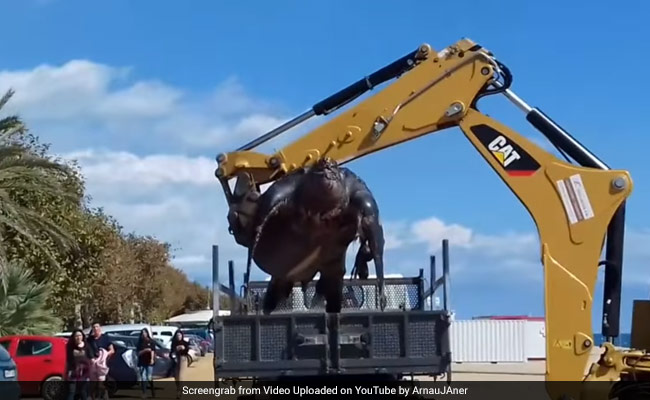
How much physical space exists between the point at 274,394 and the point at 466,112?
10.7ft

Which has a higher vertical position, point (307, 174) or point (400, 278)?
point (307, 174)

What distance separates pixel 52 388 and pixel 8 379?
13.3ft

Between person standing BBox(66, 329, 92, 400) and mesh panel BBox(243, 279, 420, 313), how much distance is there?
7412 millimetres

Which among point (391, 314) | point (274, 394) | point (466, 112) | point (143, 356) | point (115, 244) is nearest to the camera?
point (391, 314)

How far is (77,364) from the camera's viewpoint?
1816cm

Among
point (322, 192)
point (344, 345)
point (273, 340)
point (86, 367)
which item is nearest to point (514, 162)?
point (322, 192)

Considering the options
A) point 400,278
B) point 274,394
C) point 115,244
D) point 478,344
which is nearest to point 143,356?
point 400,278

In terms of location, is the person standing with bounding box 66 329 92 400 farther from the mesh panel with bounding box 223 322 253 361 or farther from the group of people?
the mesh panel with bounding box 223 322 253 361

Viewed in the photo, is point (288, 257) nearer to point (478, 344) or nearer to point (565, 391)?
point (565, 391)

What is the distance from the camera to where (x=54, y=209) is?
32.7 m

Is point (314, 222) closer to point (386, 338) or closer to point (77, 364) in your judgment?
point (386, 338)

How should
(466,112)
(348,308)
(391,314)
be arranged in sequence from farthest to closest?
(348,308)
(466,112)
(391,314)

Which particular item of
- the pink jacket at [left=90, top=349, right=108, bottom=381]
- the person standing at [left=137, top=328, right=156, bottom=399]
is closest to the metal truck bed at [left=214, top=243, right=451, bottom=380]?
the pink jacket at [left=90, top=349, right=108, bottom=381]

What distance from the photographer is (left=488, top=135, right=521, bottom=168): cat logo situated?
10.5 m
